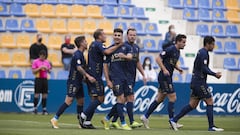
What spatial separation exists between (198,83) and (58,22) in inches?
494

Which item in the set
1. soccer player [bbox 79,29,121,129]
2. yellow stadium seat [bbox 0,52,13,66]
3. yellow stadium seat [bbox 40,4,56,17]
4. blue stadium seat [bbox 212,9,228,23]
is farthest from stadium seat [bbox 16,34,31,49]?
soccer player [bbox 79,29,121,129]

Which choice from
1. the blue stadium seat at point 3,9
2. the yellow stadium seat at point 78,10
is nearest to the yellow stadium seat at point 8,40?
the blue stadium seat at point 3,9

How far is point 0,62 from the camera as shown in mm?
29219

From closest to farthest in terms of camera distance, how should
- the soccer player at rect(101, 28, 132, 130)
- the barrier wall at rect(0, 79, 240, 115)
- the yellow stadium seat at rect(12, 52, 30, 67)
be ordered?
the soccer player at rect(101, 28, 132, 130), the barrier wall at rect(0, 79, 240, 115), the yellow stadium seat at rect(12, 52, 30, 67)

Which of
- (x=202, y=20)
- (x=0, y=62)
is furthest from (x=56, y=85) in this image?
(x=202, y=20)

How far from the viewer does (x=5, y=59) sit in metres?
29.3

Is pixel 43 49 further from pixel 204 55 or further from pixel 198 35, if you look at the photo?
pixel 204 55

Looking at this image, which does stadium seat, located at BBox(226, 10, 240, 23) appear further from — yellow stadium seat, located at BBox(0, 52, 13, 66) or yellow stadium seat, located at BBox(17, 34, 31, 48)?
yellow stadium seat, located at BBox(0, 52, 13, 66)

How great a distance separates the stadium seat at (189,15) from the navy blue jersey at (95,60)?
13.6 meters

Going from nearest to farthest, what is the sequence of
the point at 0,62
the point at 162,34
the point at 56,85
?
the point at 56,85 → the point at 0,62 → the point at 162,34

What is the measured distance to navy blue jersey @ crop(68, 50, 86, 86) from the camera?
18602 millimetres

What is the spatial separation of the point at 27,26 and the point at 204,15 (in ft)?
24.1

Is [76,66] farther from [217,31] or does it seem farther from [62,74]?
[217,31]

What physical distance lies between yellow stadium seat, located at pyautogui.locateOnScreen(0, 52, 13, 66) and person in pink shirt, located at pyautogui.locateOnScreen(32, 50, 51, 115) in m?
2.52
